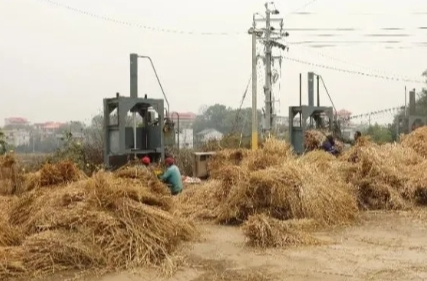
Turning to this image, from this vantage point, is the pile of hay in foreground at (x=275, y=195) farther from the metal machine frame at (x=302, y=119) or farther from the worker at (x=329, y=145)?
the metal machine frame at (x=302, y=119)

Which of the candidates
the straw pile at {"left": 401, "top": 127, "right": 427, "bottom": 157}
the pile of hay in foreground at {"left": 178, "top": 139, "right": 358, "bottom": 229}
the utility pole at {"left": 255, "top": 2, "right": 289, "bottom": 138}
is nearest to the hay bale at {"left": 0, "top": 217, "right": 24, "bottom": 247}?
the pile of hay in foreground at {"left": 178, "top": 139, "right": 358, "bottom": 229}

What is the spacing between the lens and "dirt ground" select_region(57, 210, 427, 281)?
20.3ft

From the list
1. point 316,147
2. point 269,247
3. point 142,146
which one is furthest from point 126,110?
point 316,147

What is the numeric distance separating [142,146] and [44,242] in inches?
265

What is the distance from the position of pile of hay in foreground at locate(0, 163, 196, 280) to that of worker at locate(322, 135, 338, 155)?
8512mm

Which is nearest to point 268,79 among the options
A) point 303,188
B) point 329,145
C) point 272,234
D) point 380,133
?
point 380,133

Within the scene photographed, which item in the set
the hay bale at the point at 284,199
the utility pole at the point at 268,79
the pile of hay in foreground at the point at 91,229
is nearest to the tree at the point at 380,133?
the utility pole at the point at 268,79

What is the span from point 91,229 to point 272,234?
2.47 metres

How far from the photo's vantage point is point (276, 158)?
10750mm

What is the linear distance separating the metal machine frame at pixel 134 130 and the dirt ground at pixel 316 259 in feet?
13.2

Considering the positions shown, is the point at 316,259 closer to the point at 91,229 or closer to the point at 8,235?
the point at 91,229

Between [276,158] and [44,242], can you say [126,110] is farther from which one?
[44,242]

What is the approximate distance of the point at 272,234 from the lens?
25.2 feet

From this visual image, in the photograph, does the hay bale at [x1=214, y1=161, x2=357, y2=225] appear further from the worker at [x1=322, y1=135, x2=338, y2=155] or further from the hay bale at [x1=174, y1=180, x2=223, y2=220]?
the worker at [x1=322, y1=135, x2=338, y2=155]
